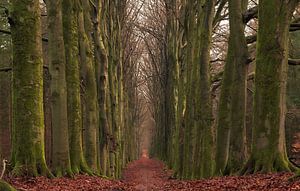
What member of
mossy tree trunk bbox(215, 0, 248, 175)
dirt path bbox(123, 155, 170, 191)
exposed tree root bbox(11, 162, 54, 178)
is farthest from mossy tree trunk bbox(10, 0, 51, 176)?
mossy tree trunk bbox(215, 0, 248, 175)

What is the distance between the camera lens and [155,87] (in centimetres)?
4900

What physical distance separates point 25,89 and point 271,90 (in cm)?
560

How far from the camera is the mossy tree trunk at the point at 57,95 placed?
40.7 feet

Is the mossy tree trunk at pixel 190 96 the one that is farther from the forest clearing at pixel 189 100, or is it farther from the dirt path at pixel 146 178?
the dirt path at pixel 146 178

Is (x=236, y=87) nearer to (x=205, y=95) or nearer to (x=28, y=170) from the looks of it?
(x=205, y=95)

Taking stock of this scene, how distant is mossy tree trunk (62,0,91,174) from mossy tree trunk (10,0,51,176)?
3525 mm

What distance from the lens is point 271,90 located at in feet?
31.4

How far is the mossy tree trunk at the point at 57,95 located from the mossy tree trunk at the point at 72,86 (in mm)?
1164

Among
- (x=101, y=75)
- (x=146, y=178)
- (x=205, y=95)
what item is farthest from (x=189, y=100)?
(x=146, y=178)

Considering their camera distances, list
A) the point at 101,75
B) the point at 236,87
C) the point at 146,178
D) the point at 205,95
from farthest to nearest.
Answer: the point at 146,178
the point at 101,75
the point at 205,95
the point at 236,87

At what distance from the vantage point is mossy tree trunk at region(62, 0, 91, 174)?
13.8m

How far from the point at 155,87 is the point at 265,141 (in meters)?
39.6

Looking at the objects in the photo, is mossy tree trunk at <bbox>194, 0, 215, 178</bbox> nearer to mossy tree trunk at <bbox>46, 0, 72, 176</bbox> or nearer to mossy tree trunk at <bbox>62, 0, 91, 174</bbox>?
mossy tree trunk at <bbox>62, 0, 91, 174</bbox>

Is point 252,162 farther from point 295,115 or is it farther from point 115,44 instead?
point 295,115
